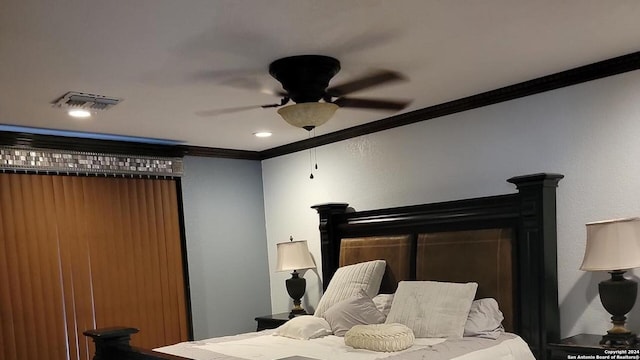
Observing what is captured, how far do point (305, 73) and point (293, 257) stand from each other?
2.35m

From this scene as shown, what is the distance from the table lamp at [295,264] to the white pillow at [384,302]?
99cm

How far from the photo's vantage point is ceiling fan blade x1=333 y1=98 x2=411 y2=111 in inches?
143

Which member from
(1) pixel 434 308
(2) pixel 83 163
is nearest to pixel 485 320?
(1) pixel 434 308

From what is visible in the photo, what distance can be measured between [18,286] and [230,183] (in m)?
2.05

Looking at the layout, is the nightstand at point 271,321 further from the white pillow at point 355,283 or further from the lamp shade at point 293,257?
the white pillow at point 355,283

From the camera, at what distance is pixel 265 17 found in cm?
218

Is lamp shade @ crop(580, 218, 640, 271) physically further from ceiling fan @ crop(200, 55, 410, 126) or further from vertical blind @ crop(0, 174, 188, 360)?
vertical blind @ crop(0, 174, 188, 360)

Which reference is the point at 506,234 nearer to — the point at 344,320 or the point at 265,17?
the point at 344,320

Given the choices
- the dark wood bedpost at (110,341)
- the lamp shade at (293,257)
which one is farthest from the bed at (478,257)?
the lamp shade at (293,257)

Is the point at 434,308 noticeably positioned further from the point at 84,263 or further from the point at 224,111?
the point at 84,263

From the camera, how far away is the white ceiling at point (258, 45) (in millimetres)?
2104

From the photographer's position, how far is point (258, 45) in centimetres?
249

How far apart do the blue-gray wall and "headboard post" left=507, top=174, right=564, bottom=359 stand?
9.08ft

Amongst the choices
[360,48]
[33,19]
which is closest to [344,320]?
[360,48]
